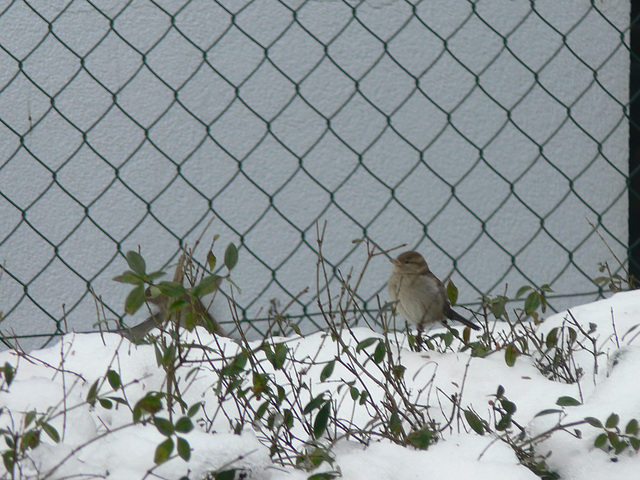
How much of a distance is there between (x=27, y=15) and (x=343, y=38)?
3.36ft

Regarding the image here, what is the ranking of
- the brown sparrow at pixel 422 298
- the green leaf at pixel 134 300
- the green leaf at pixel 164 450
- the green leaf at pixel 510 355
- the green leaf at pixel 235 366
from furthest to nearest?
the brown sparrow at pixel 422 298
the green leaf at pixel 510 355
the green leaf at pixel 235 366
the green leaf at pixel 134 300
the green leaf at pixel 164 450

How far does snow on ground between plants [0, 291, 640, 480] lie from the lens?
1.18 meters

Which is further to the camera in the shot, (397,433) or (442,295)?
(442,295)

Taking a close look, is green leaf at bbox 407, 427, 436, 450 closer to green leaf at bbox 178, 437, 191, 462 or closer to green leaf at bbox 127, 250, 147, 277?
green leaf at bbox 178, 437, 191, 462

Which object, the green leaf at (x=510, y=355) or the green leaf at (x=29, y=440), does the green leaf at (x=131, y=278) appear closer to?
the green leaf at (x=29, y=440)

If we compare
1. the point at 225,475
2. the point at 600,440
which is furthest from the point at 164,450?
the point at 600,440

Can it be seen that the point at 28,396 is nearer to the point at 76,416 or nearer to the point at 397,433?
the point at 76,416

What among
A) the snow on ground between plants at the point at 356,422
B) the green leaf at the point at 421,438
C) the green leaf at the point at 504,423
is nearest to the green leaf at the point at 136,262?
the snow on ground between plants at the point at 356,422

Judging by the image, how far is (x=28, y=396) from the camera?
1.44 m

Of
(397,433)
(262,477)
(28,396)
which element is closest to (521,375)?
(397,433)

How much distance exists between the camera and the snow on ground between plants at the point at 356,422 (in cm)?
118

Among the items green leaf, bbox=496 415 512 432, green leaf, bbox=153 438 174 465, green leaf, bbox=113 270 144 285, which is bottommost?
green leaf, bbox=153 438 174 465

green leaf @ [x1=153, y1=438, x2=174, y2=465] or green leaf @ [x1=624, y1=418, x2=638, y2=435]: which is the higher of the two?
green leaf @ [x1=624, y1=418, x2=638, y2=435]

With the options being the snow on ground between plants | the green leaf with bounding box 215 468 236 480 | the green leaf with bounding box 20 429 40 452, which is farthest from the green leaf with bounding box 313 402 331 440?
the green leaf with bounding box 20 429 40 452
